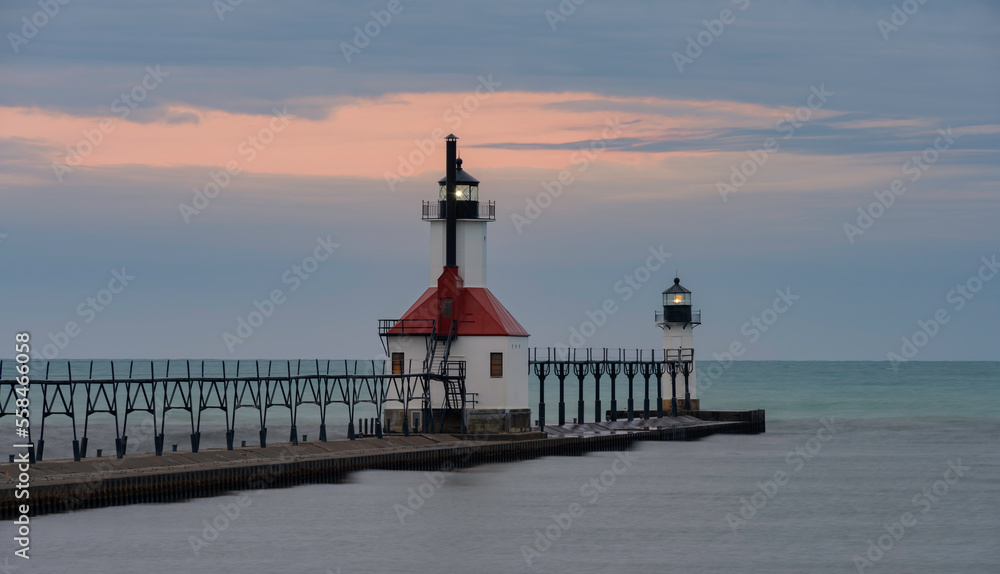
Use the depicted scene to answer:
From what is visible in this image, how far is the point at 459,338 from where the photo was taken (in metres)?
51.4

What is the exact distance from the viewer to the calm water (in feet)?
98.3

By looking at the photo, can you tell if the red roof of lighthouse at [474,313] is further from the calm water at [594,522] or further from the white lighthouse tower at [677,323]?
the white lighthouse tower at [677,323]

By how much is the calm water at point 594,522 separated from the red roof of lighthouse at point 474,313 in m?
5.31

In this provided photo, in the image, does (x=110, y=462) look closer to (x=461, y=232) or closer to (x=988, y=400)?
(x=461, y=232)

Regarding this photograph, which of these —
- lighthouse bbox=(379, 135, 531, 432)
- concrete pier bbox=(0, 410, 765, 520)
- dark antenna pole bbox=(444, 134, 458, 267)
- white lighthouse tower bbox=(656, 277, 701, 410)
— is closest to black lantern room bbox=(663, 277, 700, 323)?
white lighthouse tower bbox=(656, 277, 701, 410)

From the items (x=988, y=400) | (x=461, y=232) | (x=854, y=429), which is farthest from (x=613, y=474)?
(x=988, y=400)

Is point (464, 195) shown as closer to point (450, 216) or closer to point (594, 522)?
point (450, 216)

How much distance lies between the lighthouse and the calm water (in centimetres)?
316

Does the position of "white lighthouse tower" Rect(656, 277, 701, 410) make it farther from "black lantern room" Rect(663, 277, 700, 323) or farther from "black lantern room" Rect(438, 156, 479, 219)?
"black lantern room" Rect(438, 156, 479, 219)

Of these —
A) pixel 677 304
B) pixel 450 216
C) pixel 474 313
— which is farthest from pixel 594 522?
pixel 677 304

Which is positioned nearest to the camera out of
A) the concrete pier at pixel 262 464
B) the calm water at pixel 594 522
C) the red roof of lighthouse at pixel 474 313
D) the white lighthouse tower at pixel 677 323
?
the calm water at pixel 594 522

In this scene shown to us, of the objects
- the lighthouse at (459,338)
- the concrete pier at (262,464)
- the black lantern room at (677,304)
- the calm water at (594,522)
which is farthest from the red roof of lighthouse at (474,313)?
the black lantern room at (677,304)

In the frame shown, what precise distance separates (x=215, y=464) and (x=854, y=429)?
1957 inches

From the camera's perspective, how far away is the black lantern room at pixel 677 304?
230 feet
